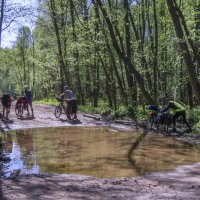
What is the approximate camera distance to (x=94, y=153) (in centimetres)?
1229

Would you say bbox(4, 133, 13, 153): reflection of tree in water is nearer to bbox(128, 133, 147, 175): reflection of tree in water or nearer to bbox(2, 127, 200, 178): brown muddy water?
bbox(2, 127, 200, 178): brown muddy water

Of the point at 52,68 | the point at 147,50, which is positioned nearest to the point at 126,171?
the point at 147,50

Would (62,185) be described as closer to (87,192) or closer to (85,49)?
(87,192)

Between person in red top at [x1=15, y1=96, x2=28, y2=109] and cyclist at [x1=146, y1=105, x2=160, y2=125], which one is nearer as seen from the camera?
cyclist at [x1=146, y1=105, x2=160, y2=125]

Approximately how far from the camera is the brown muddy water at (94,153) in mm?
10055

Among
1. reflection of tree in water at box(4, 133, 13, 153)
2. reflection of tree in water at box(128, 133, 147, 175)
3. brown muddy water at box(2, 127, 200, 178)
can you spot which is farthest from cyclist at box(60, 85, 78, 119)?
reflection of tree in water at box(128, 133, 147, 175)

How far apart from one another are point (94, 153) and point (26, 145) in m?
3.08

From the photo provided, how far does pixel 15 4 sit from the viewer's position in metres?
20.2

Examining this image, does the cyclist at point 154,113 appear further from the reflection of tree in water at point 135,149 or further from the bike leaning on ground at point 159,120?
the reflection of tree in water at point 135,149

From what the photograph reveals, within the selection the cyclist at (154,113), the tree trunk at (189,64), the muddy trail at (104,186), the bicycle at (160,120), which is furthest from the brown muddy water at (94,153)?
the tree trunk at (189,64)

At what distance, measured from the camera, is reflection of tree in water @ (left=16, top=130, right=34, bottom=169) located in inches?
434

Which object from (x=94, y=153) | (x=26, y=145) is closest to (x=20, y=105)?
(x=26, y=145)

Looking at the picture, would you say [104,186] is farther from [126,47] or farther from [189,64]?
[126,47]

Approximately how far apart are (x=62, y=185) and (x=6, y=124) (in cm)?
1267
